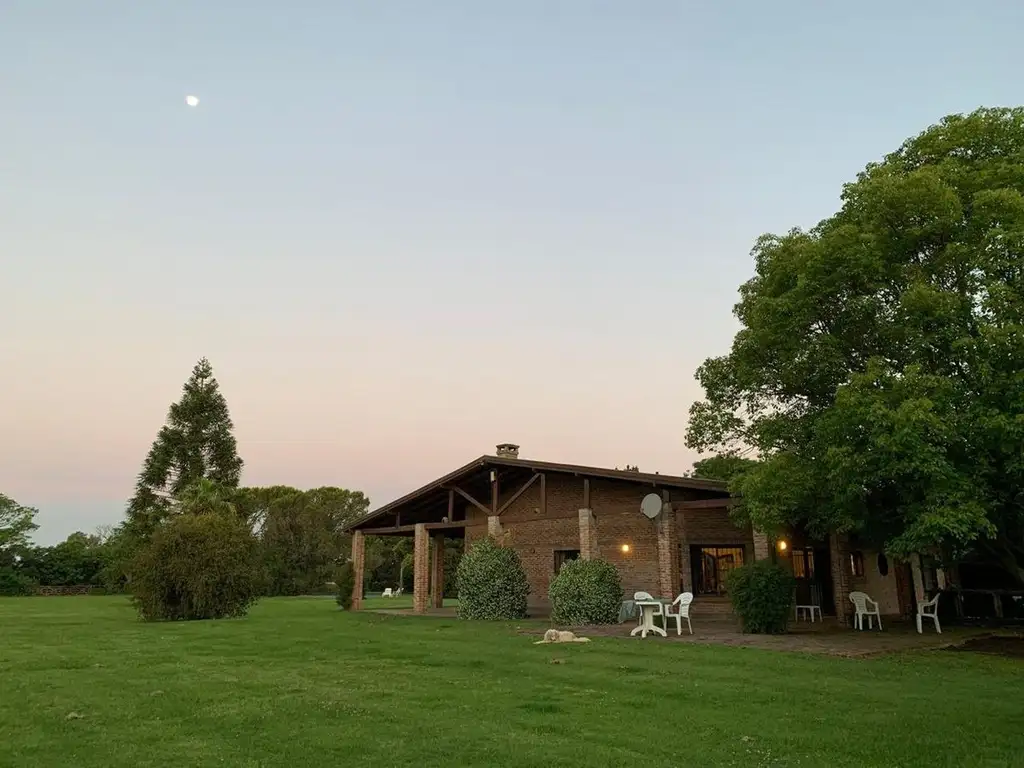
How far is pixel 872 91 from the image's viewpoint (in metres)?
17.2

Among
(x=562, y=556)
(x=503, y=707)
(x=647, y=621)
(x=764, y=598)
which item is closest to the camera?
(x=503, y=707)

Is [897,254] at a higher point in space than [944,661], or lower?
higher

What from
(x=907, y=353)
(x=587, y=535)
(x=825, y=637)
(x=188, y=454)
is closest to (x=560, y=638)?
(x=825, y=637)

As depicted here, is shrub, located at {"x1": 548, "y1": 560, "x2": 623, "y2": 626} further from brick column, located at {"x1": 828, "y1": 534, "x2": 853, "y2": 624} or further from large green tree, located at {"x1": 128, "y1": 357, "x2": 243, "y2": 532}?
large green tree, located at {"x1": 128, "y1": 357, "x2": 243, "y2": 532}

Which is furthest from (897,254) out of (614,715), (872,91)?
(614,715)

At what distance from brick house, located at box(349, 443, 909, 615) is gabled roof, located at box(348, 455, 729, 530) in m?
0.04

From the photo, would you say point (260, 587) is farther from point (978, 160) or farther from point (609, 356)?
point (978, 160)

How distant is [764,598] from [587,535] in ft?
20.9

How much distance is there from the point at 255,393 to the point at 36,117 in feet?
53.5

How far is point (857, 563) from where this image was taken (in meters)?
22.7

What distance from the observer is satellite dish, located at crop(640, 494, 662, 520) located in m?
19.7

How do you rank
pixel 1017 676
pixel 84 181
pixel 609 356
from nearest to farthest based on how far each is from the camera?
pixel 1017 676, pixel 84 181, pixel 609 356

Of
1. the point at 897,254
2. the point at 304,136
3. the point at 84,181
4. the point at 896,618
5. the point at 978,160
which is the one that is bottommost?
the point at 896,618

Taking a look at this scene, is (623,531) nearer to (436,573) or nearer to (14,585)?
(436,573)
